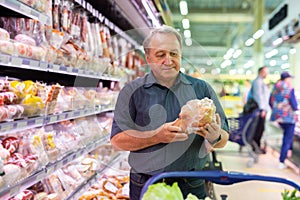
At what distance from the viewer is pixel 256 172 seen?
693 cm

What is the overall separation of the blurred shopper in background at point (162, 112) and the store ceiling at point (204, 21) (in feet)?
0.45

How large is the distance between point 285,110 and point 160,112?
6189 millimetres

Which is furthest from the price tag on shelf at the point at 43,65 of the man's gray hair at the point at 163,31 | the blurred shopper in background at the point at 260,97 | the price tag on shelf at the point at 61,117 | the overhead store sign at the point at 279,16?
the overhead store sign at the point at 279,16

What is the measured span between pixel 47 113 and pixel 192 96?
36.5 inches

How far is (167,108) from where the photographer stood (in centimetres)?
168

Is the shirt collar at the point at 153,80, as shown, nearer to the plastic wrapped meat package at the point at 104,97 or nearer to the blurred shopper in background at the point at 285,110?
the plastic wrapped meat package at the point at 104,97

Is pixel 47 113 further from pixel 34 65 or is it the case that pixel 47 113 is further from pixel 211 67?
pixel 211 67

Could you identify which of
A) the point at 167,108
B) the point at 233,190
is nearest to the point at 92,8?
the point at 167,108

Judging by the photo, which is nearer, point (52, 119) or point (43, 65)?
point (43, 65)

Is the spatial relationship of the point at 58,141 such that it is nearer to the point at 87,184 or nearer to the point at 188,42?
the point at 87,184

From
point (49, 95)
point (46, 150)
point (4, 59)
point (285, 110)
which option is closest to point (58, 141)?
point (46, 150)

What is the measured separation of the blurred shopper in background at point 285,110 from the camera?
7297 mm

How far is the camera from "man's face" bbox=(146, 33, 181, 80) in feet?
5.44

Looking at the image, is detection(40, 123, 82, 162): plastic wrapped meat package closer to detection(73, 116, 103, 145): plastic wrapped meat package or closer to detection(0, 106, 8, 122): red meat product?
detection(73, 116, 103, 145): plastic wrapped meat package
